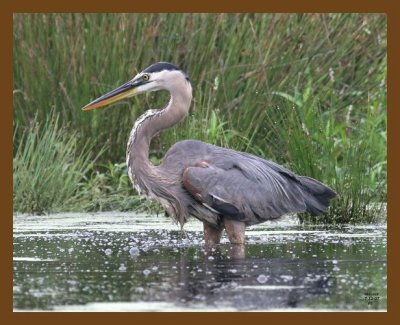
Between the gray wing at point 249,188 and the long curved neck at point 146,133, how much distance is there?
0.46 m

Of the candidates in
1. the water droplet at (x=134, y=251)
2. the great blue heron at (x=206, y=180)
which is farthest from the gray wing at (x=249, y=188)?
the water droplet at (x=134, y=251)

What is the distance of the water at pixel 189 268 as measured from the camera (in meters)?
7.01

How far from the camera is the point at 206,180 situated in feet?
33.0

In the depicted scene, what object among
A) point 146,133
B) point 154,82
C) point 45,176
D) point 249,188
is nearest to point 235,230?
point 249,188

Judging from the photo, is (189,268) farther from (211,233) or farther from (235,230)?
(211,233)

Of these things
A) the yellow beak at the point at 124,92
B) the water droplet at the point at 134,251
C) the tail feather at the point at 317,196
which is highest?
the yellow beak at the point at 124,92

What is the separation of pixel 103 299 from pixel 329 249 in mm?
2949

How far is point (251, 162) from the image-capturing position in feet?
34.4

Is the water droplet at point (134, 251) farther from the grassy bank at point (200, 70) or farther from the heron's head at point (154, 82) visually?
the grassy bank at point (200, 70)

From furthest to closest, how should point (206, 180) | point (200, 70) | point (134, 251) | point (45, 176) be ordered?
point (200, 70), point (45, 176), point (206, 180), point (134, 251)

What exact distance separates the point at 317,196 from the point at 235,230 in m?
0.97

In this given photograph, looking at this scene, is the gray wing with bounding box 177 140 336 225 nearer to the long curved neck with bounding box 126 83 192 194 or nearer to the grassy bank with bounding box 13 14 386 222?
the long curved neck with bounding box 126 83 192 194

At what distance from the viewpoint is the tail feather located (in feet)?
34.7

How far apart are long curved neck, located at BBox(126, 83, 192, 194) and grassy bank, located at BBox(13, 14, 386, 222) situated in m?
2.67
